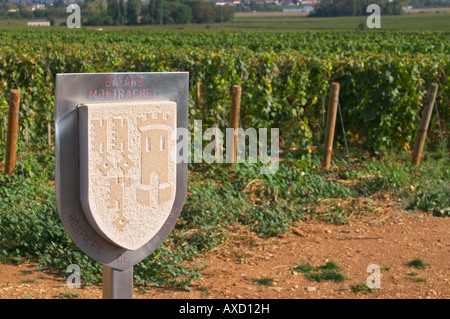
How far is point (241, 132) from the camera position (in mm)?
8953

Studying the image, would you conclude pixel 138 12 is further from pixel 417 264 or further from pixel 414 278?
pixel 414 278

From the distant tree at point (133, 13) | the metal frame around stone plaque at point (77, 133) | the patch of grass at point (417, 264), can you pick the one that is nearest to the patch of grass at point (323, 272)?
the patch of grass at point (417, 264)

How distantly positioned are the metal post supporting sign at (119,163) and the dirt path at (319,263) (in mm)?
1325

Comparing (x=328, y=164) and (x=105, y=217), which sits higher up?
(x=105, y=217)

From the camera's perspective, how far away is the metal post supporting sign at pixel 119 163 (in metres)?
2.90

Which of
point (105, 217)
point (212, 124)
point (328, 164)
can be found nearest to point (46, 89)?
point (212, 124)

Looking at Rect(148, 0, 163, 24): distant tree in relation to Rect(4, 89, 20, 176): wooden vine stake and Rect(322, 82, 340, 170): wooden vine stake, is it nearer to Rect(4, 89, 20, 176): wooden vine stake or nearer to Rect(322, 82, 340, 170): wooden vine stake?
Rect(322, 82, 340, 170): wooden vine stake

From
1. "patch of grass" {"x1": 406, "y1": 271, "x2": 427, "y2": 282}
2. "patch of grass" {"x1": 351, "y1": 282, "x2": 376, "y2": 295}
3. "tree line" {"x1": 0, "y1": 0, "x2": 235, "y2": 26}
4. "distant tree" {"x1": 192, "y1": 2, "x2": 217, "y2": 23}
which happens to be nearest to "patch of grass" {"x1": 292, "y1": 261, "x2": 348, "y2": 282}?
"patch of grass" {"x1": 351, "y1": 282, "x2": 376, "y2": 295}

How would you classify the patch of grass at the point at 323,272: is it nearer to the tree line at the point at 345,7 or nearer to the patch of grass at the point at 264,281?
A: the patch of grass at the point at 264,281

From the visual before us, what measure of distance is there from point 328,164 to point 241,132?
1403 millimetres

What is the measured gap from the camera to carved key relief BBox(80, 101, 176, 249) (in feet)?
9.64

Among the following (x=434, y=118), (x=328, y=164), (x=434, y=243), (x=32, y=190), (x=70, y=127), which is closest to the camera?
(x=70, y=127)

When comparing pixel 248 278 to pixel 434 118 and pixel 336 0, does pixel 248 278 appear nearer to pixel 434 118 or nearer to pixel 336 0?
pixel 434 118

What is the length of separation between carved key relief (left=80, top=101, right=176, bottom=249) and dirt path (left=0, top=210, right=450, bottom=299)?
1.40 meters
